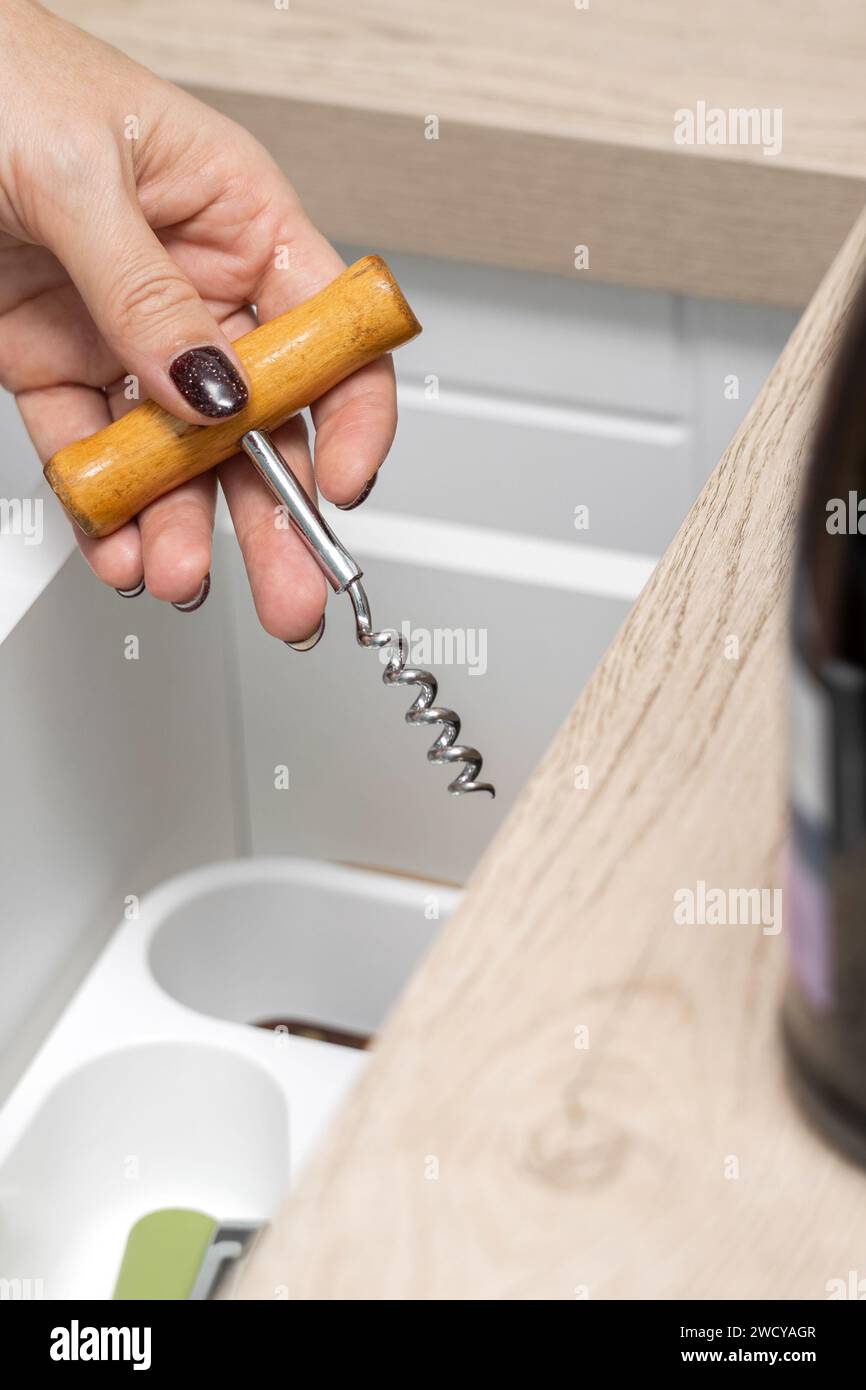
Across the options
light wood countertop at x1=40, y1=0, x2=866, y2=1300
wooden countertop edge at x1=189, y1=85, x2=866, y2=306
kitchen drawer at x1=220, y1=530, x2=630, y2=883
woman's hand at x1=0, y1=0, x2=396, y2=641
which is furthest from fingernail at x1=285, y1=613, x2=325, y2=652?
wooden countertop edge at x1=189, y1=85, x2=866, y2=306

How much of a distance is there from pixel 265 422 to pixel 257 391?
0.02m

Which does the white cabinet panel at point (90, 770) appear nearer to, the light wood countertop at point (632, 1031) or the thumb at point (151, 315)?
the thumb at point (151, 315)

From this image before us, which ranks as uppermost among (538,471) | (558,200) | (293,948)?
(558,200)

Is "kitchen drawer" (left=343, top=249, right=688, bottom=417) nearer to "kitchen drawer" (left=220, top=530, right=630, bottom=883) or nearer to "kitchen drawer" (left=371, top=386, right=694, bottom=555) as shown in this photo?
"kitchen drawer" (left=371, top=386, right=694, bottom=555)

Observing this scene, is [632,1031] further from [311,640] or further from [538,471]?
[538,471]

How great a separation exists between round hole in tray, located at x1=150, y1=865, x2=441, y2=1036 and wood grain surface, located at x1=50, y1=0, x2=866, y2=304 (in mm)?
420

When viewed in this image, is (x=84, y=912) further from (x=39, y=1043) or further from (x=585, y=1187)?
(x=585, y=1187)

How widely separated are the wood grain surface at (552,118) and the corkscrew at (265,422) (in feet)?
1.21

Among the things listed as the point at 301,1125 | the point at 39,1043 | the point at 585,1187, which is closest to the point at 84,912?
the point at 39,1043

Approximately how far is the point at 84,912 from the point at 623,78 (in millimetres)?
620

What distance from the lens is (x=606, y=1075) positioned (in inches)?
11.2

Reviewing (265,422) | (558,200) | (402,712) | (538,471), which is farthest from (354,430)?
(538,471)

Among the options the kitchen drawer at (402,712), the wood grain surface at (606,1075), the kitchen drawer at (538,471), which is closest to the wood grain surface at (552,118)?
the kitchen drawer at (538,471)
